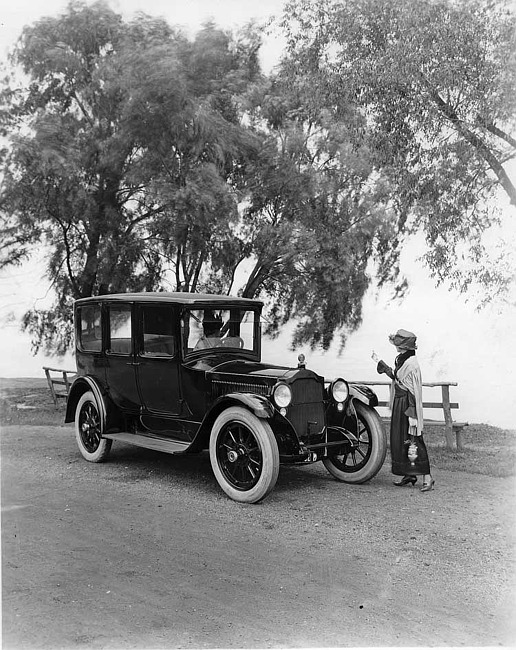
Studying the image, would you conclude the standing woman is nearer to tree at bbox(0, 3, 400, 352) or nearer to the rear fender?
tree at bbox(0, 3, 400, 352)

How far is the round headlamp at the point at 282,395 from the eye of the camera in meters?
5.25

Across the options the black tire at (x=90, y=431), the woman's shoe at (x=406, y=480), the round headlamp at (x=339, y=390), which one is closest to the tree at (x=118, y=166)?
the black tire at (x=90, y=431)

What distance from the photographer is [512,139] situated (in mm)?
6801

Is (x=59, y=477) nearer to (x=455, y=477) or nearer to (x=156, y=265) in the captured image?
(x=156, y=265)

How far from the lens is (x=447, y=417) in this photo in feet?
23.0

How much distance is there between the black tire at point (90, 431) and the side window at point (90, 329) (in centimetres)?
51

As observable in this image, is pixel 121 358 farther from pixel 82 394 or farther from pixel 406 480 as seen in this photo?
pixel 406 480

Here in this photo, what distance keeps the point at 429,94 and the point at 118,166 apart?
12.3ft

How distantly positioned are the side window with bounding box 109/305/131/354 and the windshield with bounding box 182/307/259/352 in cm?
76

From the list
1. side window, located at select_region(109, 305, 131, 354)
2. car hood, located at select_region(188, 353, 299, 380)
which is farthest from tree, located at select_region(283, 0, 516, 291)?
side window, located at select_region(109, 305, 131, 354)

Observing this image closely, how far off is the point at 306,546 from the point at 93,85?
19.9 ft

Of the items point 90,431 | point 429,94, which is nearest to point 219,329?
point 90,431

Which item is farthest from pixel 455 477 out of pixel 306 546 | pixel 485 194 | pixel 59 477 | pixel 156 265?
pixel 156 265

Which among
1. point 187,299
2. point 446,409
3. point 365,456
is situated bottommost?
point 365,456
